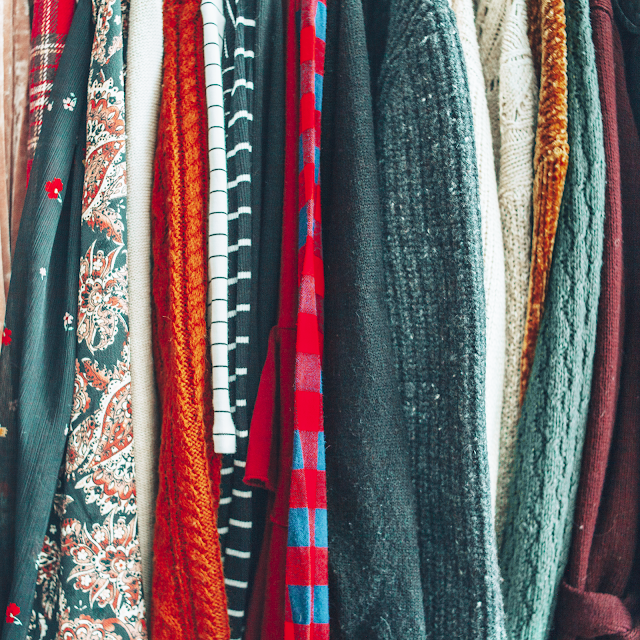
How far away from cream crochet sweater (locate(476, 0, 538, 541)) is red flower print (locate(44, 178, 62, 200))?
19.6 inches

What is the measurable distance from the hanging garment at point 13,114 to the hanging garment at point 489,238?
511mm

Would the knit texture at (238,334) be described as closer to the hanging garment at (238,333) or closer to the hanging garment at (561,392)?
the hanging garment at (238,333)

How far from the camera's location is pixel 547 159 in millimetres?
486

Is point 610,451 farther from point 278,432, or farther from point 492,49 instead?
point 492,49

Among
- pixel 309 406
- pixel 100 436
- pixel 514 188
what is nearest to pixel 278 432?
pixel 309 406

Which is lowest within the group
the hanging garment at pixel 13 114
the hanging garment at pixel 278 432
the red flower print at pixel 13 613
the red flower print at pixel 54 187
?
the red flower print at pixel 13 613

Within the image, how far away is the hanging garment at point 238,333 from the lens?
467mm

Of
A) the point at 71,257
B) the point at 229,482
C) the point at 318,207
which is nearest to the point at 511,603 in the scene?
the point at 229,482

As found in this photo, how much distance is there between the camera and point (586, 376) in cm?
50

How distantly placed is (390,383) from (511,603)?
11.6 inches

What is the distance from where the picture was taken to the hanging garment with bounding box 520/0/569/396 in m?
0.49

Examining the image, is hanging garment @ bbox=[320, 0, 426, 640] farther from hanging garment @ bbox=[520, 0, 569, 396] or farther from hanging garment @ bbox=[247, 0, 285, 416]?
hanging garment @ bbox=[520, 0, 569, 396]

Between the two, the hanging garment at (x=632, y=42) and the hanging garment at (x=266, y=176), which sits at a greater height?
the hanging garment at (x=632, y=42)

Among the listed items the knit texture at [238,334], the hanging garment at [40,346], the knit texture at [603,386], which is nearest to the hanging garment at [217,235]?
the knit texture at [238,334]
